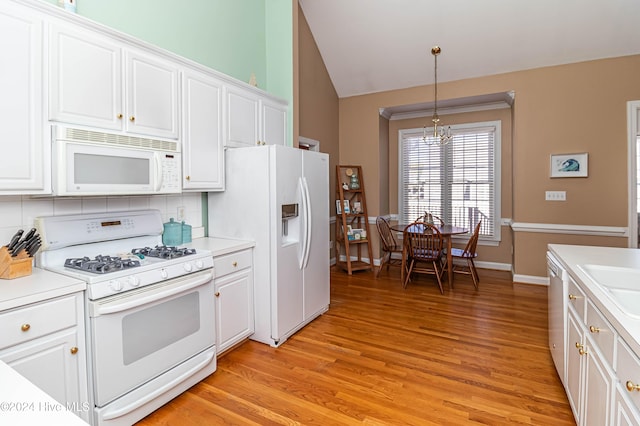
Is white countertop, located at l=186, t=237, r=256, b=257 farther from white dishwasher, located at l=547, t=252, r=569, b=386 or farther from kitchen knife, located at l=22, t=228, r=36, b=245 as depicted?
white dishwasher, located at l=547, t=252, r=569, b=386

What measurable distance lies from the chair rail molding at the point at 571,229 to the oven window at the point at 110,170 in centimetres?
452

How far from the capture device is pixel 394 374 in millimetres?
2406

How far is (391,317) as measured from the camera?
3459 mm

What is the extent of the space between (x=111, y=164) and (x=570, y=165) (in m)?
4.92

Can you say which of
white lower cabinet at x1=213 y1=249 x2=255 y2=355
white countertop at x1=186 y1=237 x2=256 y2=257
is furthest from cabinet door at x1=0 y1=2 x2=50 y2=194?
white lower cabinet at x1=213 y1=249 x2=255 y2=355

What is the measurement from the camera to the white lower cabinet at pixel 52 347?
1.44 metres

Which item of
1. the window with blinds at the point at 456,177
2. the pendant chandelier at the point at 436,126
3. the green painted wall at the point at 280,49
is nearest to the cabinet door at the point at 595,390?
→ the green painted wall at the point at 280,49

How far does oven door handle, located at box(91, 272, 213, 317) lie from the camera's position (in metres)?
1.71

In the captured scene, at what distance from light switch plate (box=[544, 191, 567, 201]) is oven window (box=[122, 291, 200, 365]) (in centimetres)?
440

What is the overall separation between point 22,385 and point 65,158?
4.49ft

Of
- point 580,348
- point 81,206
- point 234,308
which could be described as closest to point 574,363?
point 580,348

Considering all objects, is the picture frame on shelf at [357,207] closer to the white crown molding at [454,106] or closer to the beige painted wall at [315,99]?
the beige painted wall at [315,99]

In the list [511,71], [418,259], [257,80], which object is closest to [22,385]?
[257,80]

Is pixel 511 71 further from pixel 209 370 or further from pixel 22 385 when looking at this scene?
pixel 22 385
